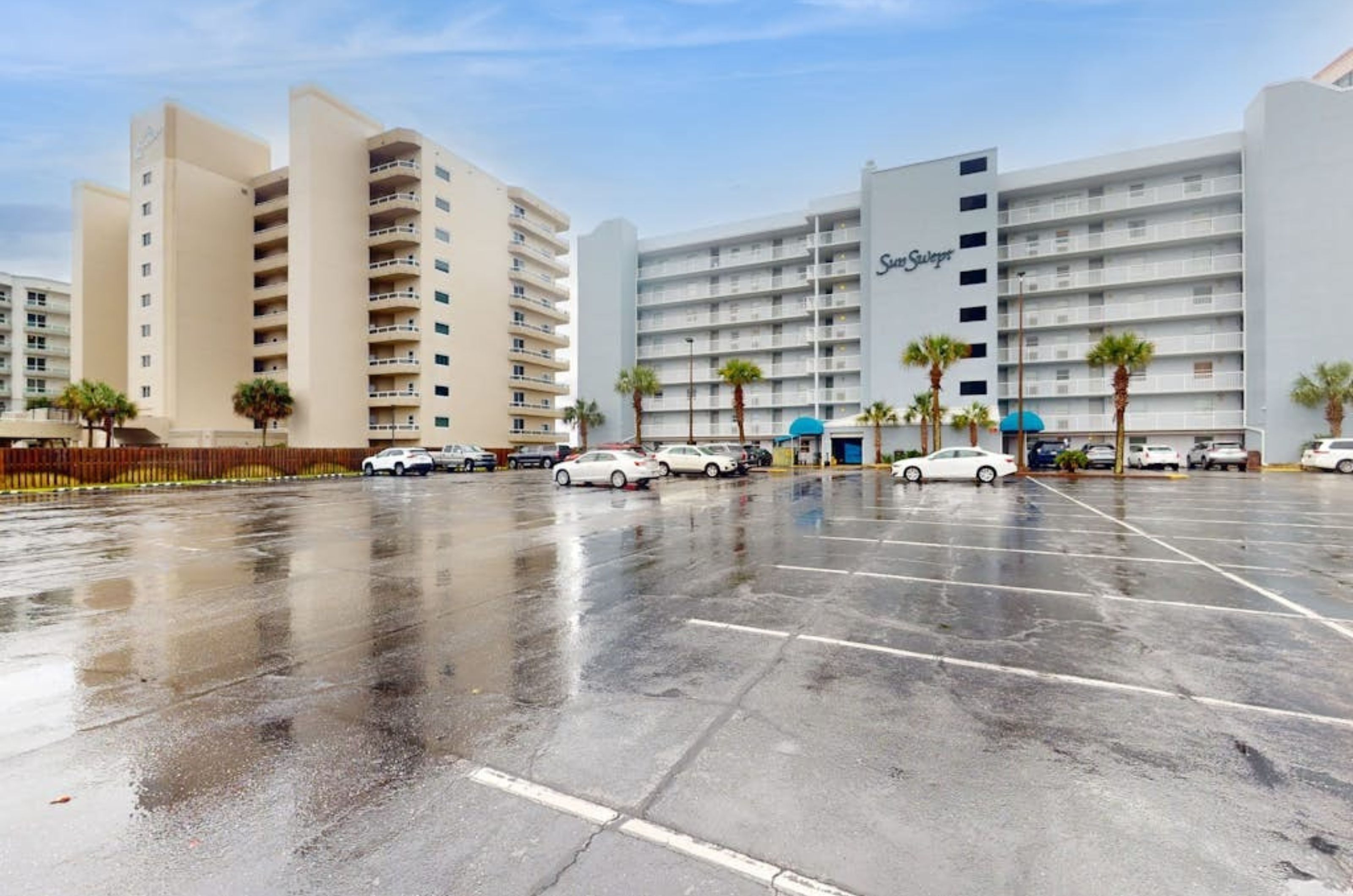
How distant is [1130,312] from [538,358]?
48.4 meters

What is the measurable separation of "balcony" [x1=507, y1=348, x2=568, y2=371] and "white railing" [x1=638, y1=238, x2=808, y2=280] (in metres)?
12.0

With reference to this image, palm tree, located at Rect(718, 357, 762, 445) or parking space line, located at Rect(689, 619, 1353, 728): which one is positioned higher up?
palm tree, located at Rect(718, 357, 762, 445)

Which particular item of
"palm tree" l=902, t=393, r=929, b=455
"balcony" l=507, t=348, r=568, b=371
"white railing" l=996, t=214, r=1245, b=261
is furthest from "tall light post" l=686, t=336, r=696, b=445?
"white railing" l=996, t=214, r=1245, b=261

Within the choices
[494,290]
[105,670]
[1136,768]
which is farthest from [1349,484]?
[494,290]

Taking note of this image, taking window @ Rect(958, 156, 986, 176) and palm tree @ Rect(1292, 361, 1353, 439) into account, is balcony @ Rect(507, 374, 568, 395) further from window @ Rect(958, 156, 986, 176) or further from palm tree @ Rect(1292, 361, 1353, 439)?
palm tree @ Rect(1292, 361, 1353, 439)

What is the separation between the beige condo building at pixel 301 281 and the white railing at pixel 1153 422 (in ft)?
150

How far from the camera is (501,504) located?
1866 cm

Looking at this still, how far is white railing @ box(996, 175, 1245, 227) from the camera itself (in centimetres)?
4259

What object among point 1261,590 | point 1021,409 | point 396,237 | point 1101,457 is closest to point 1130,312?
point 1101,457

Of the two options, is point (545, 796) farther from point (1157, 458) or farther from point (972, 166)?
point (972, 166)

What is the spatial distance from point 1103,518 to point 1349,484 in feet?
64.1

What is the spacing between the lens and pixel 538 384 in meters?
60.7

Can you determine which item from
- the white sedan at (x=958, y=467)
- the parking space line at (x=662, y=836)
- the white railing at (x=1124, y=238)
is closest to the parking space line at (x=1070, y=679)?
the parking space line at (x=662, y=836)

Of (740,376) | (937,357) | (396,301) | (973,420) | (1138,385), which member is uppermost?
(396,301)
